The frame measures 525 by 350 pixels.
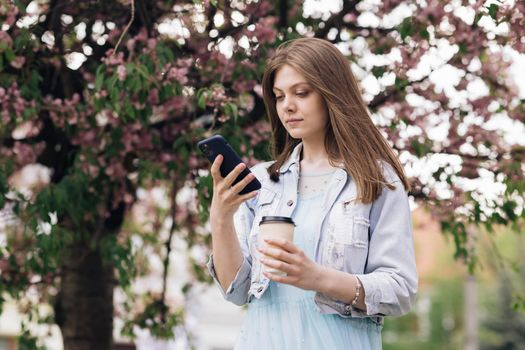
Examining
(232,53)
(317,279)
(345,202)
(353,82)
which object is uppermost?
(232,53)

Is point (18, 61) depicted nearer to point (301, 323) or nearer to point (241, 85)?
point (241, 85)

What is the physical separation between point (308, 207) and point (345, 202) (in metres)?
0.14

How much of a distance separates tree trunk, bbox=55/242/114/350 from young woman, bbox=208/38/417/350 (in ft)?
10.3

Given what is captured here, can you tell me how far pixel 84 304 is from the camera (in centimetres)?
605

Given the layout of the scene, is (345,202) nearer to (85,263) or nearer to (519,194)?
(519,194)

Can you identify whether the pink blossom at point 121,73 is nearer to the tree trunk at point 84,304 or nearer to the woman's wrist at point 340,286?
the tree trunk at point 84,304

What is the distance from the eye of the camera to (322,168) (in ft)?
10.1

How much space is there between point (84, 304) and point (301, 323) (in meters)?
3.40

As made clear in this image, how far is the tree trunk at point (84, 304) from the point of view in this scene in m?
6.02

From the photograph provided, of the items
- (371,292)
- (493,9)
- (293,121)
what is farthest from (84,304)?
(371,292)

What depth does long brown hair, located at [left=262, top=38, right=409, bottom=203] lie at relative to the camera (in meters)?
2.95

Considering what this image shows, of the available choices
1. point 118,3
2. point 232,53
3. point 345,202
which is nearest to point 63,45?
point 118,3

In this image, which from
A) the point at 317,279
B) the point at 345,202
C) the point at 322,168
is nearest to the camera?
the point at 317,279

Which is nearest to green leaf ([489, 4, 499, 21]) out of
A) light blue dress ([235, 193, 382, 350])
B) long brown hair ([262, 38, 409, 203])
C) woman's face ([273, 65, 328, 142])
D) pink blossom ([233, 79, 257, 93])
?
pink blossom ([233, 79, 257, 93])
